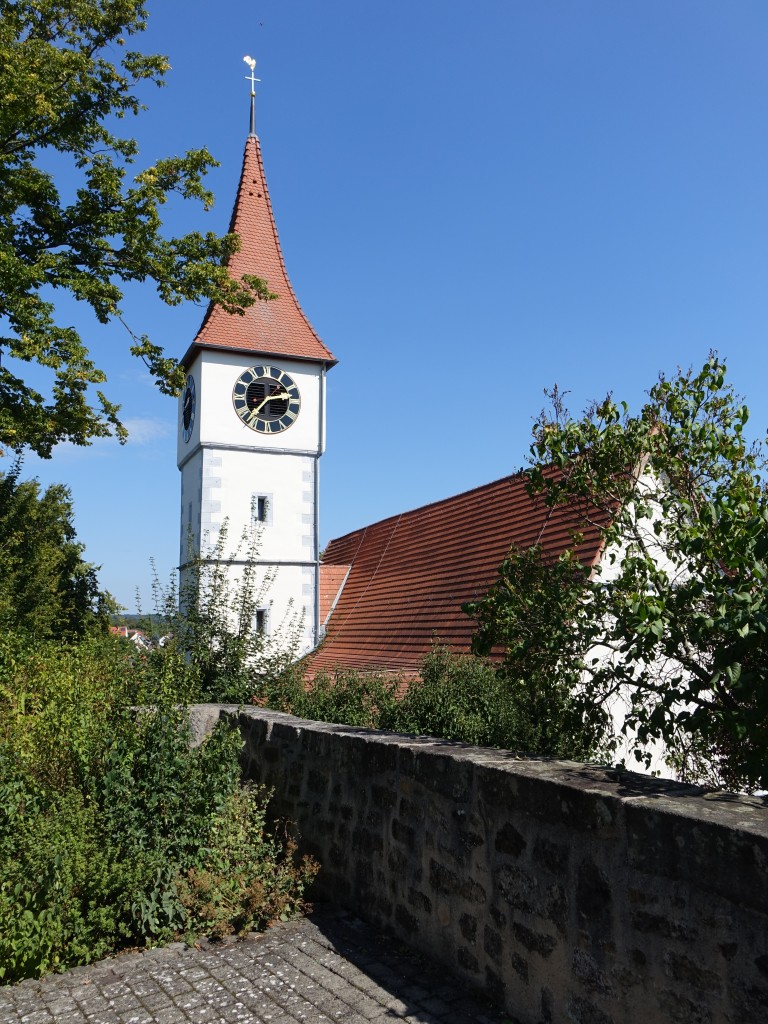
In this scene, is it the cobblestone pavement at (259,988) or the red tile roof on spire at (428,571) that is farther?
the red tile roof on spire at (428,571)

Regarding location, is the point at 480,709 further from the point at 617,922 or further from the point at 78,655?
the point at 617,922

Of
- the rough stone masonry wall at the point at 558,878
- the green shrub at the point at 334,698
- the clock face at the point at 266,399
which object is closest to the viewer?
the rough stone masonry wall at the point at 558,878

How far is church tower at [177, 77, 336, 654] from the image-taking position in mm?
20953

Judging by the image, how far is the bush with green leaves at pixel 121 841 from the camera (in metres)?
4.30

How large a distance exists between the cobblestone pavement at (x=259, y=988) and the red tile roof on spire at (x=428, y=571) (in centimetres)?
775

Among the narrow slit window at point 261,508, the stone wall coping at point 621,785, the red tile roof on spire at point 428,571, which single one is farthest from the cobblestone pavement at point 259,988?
the narrow slit window at point 261,508

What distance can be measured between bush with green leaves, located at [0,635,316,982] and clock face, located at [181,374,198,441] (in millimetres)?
17067

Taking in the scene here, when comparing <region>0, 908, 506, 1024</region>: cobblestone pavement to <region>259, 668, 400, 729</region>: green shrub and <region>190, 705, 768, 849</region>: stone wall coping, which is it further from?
<region>259, 668, 400, 729</region>: green shrub

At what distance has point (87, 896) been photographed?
450 cm

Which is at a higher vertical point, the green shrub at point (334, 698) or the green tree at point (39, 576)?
the green tree at point (39, 576)

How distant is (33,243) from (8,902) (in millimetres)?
10013

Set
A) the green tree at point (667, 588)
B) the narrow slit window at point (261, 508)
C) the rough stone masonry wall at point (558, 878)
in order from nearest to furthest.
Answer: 1. the rough stone masonry wall at point (558, 878)
2. the green tree at point (667, 588)
3. the narrow slit window at point (261, 508)

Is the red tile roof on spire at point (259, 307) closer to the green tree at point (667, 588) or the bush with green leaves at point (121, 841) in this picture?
the bush with green leaves at point (121, 841)

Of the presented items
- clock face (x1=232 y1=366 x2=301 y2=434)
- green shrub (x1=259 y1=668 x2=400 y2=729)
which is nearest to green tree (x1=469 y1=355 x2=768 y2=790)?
green shrub (x1=259 y1=668 x2=400 y2=729)
